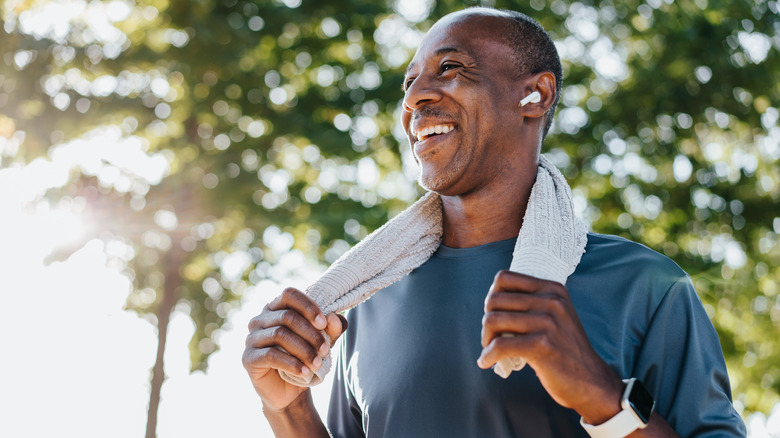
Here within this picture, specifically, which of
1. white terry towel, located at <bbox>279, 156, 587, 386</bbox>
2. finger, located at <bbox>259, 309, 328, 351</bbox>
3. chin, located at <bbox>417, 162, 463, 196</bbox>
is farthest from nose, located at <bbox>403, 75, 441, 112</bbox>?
finger, located at <bbox>259, 309, 328, 351</bbox>

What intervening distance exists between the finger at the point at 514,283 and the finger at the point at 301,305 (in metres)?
0.56

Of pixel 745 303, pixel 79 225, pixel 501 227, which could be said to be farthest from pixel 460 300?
pixel 745 303

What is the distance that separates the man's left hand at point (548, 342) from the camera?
4.66 feet

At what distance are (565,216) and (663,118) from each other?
807cm

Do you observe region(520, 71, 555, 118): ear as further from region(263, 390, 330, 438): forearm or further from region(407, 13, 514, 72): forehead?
region(263, 390, 330, 438): forearm

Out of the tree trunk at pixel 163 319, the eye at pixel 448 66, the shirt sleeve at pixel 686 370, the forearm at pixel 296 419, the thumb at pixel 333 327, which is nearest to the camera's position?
the shirt sleeve at pixel 686 370

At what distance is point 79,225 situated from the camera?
8492mm

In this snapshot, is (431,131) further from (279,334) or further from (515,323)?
(515,323)

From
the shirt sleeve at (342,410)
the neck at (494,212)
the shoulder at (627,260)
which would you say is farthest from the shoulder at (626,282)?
the shirt sleeve at (342,410)

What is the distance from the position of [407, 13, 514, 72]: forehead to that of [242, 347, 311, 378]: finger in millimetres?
1000

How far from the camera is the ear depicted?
2.28 metres

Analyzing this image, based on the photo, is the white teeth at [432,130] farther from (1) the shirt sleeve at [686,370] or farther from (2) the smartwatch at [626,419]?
(2) the smartwatch at [626,419]

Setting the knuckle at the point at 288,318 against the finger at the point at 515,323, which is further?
the knuckle at the point at 288,318

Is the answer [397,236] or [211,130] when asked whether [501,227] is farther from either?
[211,130]
